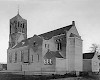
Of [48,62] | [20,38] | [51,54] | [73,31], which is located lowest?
[48,62]

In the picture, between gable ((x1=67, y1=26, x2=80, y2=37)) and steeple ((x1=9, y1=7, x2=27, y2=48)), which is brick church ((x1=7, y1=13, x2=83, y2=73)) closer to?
gable ((x1=67, y1=26, x2=80, y2=37))

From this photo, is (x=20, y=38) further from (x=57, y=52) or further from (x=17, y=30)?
(x=57, y=52)

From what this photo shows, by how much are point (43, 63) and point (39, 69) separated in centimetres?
225

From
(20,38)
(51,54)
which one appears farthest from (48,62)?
(20,38)

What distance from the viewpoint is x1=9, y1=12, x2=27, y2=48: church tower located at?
2714 inches

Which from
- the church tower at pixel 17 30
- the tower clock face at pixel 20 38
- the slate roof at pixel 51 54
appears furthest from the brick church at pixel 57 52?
the church tower at pixel 17 30

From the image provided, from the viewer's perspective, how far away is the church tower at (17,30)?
6894 centimetres

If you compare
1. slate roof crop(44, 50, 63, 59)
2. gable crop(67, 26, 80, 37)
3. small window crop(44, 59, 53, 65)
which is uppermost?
gable crop(67, 26, 80, 37)

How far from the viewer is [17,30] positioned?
68.7m

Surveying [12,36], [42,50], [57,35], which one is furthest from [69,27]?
[12,36]

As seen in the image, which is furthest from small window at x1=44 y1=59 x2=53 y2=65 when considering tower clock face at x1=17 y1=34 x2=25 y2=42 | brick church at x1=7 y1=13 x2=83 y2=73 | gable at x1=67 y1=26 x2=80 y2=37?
tower clock face at x1=17 y1=34 x2=25 y2=42

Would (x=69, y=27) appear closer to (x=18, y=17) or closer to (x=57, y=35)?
(x=57, y=35)

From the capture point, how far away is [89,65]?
51.8m

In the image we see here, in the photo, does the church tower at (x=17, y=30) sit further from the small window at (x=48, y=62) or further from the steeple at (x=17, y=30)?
the small window at (x=48, y=62)
